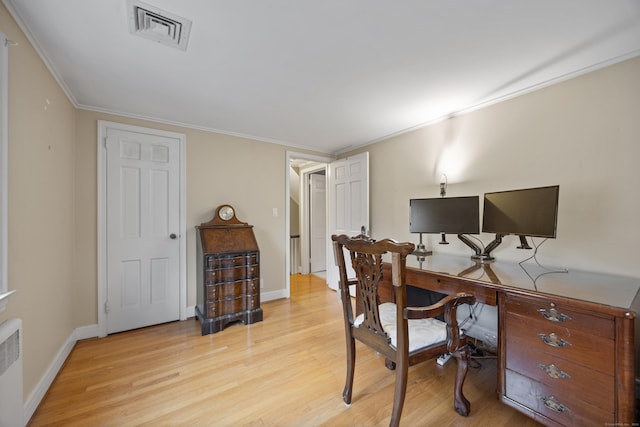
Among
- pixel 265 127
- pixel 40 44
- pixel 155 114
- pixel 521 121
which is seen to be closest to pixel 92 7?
pixel 40 44

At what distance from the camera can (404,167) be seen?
3217 mm

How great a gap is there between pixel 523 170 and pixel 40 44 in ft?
11.9

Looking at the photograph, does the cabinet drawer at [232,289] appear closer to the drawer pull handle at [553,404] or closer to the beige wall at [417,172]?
the beige wall at [417,172]

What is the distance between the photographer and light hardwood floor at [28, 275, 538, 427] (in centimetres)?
150

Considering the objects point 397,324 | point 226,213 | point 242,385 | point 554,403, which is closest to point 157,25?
point 226,213

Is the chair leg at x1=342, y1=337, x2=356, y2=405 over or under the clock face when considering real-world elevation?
under

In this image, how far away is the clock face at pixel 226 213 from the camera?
3100 mm

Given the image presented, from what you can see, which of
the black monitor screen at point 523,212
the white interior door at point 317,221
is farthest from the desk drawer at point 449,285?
the white interior door at point 317,221

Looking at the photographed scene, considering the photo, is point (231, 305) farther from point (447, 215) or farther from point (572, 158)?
point (572, 158)

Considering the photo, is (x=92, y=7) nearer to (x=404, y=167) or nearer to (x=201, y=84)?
(x=201, y=84)

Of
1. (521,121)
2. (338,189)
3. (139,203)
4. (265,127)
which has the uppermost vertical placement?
(265,127)

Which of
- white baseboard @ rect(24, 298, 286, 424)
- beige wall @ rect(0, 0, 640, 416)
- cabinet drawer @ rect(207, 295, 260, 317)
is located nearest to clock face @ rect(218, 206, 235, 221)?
beige wall @ rect(0, 0, 640, 416)

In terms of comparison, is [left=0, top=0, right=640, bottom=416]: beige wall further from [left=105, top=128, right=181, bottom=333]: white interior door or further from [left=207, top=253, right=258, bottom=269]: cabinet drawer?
[left=207, top=253, right=258, bottom=269]: cabinet drawer

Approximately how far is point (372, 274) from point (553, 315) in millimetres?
938
